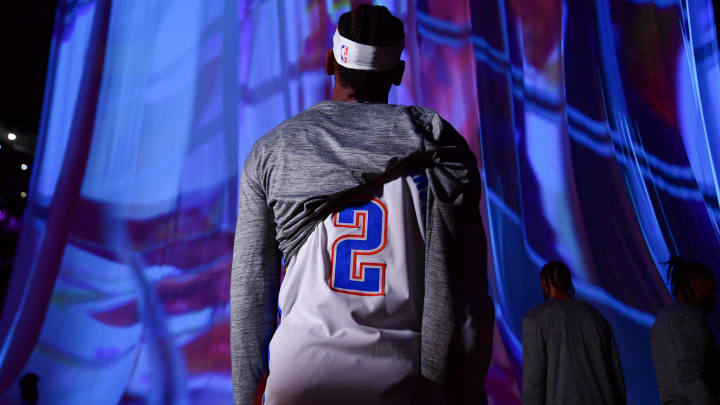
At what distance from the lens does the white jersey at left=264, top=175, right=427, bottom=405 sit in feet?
1.88

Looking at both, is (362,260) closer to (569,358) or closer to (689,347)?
(689,347)

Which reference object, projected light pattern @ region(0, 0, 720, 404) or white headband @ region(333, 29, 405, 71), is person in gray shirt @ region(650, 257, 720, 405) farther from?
projected light pattern @ region(0, 0, 720, 404)

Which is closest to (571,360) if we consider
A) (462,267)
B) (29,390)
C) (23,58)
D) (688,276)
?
(688,276)

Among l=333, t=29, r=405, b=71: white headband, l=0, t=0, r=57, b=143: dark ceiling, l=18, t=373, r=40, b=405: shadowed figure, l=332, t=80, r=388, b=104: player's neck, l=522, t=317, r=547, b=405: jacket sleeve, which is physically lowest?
l=18, t=373, r=40, b=405: shadowed figure

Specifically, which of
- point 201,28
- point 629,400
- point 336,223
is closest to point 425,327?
point 336,223

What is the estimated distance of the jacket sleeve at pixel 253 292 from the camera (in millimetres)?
645

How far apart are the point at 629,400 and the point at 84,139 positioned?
3.55 metres

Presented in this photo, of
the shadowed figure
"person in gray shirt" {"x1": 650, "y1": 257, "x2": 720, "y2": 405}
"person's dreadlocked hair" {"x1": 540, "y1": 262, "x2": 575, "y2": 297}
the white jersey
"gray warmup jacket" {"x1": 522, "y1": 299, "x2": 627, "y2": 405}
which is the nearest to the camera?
the white jersey

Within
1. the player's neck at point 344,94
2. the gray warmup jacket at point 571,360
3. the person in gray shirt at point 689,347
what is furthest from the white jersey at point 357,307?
the gray warmup jacket at point 571,360

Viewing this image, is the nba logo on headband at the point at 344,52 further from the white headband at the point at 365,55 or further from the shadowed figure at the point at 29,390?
the shadowed figure at the point at 29,390

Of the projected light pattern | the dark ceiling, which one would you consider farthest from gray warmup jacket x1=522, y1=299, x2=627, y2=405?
the dark ceiling

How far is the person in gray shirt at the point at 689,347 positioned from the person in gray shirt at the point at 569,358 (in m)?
0.17

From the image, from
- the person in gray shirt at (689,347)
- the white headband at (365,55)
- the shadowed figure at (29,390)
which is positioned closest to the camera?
the white headband at (365,55)

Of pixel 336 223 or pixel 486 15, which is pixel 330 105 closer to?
pixel 336 223
